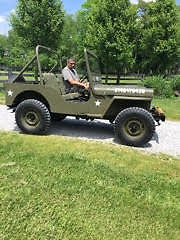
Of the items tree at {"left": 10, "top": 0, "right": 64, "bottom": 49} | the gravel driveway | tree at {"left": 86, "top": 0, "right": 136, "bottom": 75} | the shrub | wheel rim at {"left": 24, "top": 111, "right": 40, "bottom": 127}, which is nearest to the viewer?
the gravel driveway

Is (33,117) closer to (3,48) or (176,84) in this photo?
(176,84)

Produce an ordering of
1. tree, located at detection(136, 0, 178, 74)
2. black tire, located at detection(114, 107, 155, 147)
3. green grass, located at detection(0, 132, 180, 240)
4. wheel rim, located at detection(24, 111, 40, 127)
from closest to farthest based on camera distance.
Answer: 1. green grass, located at detection(0, 132, 180, 240)
2. black tire, located at detection(114, 107, 155, 147)
3. wheel rim, located at detection(24, 111, 40, 127)
4. tree, located at detection(136, 0, 178, 74)

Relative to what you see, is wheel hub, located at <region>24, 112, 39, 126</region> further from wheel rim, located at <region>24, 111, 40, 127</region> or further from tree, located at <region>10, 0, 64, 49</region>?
tree, located at <region>10, 0, 64, 49</region>

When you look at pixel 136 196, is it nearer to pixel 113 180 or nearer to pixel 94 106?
pixel 113 180

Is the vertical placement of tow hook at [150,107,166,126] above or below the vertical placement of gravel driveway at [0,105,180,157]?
above

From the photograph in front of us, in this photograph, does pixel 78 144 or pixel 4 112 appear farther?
pixel 4 112

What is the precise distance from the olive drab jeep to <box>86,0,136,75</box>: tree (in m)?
13.1

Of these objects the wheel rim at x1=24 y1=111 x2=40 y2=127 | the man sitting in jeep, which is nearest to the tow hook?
the man sitting in jeep

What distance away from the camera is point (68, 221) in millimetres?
2541

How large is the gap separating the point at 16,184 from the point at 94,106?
90.9 inches

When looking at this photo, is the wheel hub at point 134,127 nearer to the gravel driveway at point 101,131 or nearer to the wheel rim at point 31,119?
the gravel driveway at point 101,131

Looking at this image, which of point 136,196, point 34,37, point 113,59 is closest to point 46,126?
point 136,196

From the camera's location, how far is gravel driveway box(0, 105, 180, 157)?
488cm

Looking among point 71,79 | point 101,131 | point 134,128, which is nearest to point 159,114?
point 134,128
